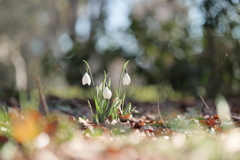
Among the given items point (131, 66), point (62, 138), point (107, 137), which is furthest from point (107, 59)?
point (62, 138)

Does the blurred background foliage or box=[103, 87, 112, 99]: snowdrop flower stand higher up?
box=[103, 87, 112, 99]: snowdrop flower

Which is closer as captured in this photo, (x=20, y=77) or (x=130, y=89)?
(x=130, y=89)

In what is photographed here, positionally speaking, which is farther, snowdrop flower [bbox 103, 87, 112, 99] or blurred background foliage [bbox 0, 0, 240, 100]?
blurred background foliage [bbox 0, 0, 240, 100]

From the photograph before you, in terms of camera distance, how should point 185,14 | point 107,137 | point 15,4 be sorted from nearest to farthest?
point 107,137 < point 185,14 < point 15,4

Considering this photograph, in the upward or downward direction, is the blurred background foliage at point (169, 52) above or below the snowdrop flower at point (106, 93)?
below

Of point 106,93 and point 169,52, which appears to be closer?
point 106,93

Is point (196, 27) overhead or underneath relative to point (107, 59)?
overhead

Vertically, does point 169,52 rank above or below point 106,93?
below

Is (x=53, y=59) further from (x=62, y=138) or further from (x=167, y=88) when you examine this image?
(x=62, y=138)

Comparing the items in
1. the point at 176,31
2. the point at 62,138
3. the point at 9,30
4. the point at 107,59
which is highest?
the point at 62,138

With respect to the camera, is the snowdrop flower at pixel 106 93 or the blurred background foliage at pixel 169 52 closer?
the snowdrop flower at pixel 106 93

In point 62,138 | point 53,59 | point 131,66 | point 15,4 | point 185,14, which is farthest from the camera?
point 15,4
